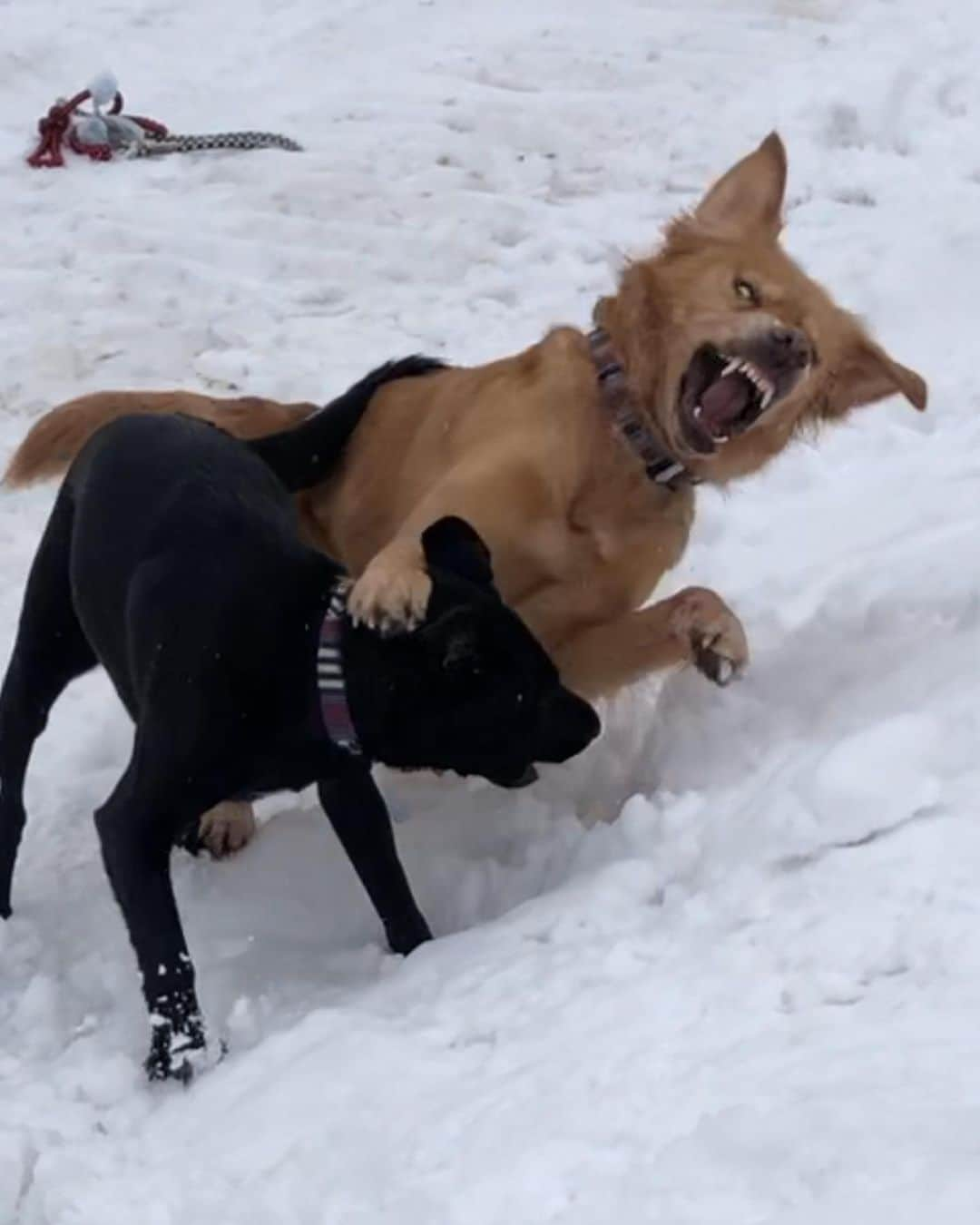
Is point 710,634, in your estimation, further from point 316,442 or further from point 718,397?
point 316,442

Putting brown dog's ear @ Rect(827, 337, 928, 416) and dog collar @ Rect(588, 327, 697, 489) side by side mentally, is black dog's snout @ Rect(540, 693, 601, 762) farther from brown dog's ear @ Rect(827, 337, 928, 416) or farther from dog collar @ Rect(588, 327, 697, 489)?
brown dog's ear @ Rect(827, 337, 928, 416)

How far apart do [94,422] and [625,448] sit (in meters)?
1.27

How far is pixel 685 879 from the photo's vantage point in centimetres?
292

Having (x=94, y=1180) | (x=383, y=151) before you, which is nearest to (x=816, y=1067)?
(x=94, y=1180)

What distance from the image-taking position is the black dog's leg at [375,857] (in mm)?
3271

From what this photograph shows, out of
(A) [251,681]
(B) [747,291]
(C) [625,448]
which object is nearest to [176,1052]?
(A) [251,681]

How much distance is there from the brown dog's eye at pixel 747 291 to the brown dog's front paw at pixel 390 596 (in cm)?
110

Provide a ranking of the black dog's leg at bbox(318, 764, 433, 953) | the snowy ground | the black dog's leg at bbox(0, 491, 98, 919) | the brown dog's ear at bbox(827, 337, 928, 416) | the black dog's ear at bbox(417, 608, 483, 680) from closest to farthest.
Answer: the snowy ground
the black dog's ear at bbox(417, 608, 483, 680)
the black dog's leg at bbox(318, 764, 433, 953)
the black dog's leg at bbox(0, 491, 98, 919)
the brown dog's ear at bbox(827, 337, 928, 416)

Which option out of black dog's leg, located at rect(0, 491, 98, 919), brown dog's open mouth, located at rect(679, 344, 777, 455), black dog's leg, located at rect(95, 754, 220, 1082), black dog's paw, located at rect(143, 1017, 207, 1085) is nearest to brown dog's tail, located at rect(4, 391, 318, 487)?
black dog's leg, located at rect(0, 491, 98, 919)

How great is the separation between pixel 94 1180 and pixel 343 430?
1.97m

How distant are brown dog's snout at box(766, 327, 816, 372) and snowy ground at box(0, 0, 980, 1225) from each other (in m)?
0.55

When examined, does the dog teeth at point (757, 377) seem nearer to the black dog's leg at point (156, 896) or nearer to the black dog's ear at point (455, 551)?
the black dog's ear at point (455, 551)

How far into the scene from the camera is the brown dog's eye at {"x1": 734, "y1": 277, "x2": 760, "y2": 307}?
3713 millimetres

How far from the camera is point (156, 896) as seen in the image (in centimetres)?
302
